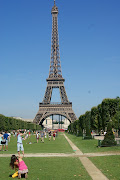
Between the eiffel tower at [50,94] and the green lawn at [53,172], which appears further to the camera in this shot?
the eiffel tower at [50,94]

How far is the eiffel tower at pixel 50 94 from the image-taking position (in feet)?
454

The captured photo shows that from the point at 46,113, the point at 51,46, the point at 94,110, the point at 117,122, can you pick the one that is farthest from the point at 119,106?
the point at 51,46

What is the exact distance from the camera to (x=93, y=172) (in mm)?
15680

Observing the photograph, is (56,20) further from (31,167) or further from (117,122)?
(31,167)

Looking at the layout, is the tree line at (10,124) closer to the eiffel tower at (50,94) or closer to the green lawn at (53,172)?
the eiffel tower at (50,94)

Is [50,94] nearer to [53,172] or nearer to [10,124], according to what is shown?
[10,124]

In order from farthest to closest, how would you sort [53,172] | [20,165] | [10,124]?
[10,124]
[53,172]
[20,165]

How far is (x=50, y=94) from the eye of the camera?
14300 centimetres

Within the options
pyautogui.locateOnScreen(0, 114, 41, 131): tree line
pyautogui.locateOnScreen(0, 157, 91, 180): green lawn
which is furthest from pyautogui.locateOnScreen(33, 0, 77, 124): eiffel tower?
pyautogui.locateOnScreen(0, 157, 91, 180): green lawn

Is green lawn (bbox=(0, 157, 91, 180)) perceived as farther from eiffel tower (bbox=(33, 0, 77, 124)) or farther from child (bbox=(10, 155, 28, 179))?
eiffel tower (bbox=(33, 0, 77, 124))

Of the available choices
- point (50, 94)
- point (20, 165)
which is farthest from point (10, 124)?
point (20, 165)

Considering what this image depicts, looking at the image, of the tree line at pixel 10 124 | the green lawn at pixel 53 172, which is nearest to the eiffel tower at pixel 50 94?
the tree line at pixel 10 124

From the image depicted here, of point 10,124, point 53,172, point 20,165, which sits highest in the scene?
point 10,124

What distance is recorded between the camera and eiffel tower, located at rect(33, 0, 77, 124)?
138 meters
